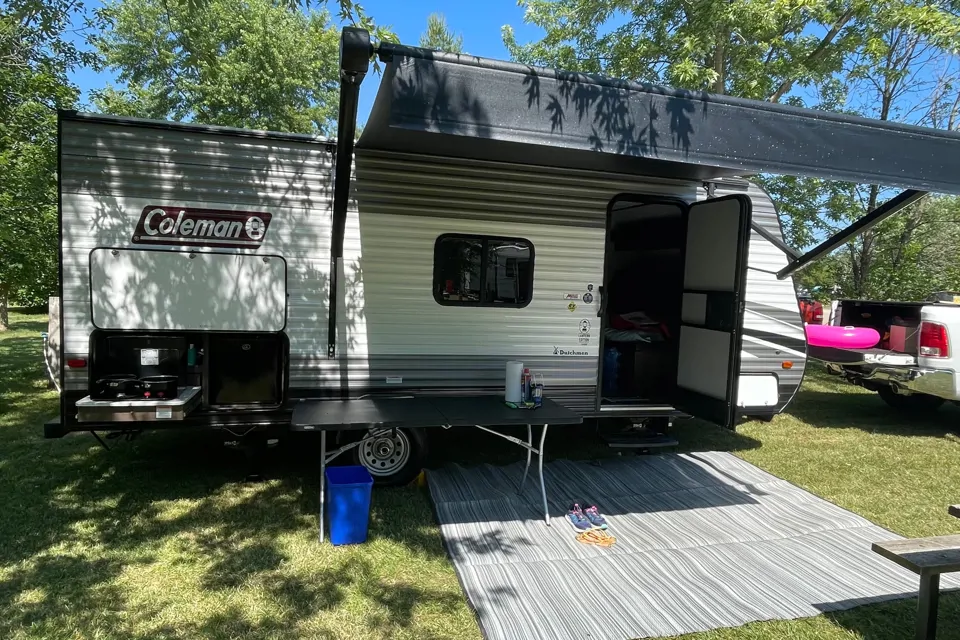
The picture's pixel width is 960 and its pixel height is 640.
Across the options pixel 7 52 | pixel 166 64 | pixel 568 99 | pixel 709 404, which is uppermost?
pixel 166 64

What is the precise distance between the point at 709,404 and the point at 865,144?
2438mm

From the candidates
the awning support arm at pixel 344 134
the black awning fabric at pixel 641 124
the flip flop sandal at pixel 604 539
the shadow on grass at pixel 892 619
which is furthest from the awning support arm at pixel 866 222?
the awning support arm at pixel 344 134

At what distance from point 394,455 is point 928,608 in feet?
11.4

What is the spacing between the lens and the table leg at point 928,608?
2.73 metres

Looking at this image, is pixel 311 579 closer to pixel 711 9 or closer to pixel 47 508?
pixel 47 508

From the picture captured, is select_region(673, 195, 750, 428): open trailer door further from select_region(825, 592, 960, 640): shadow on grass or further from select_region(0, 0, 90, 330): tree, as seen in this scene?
select_region(0, 0, 90, 330): tree

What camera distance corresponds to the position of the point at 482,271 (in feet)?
15.6

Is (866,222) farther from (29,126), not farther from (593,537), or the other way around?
(29,126)

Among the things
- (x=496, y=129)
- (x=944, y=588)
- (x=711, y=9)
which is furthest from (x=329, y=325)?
(x=711, y=9)

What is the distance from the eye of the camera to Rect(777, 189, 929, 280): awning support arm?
404cm

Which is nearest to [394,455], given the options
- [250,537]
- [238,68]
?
[250,537]

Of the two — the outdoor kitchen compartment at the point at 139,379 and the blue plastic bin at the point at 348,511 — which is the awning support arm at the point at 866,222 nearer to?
the blue plastic bin at the point at 348,511

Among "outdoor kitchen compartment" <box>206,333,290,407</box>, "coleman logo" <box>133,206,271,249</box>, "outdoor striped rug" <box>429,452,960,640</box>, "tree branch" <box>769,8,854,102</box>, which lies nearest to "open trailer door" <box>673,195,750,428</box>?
"outdoor striped rug" <box>429,452,960,640</box>

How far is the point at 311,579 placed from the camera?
334cm
